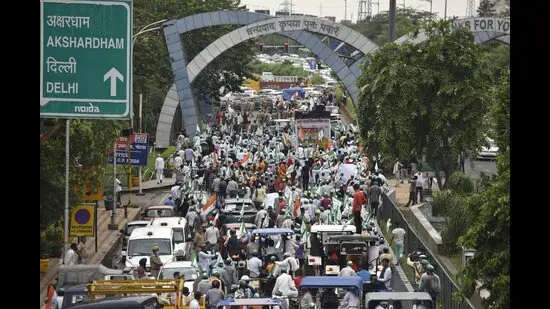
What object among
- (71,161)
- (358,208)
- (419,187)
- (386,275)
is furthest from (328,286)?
(419,187)

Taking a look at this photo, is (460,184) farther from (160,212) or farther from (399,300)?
(399,300)

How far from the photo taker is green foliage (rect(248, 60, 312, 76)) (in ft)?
500

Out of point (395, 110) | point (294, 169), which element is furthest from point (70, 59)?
point (294, 169)

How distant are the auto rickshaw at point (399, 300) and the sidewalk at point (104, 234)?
7.96 meters

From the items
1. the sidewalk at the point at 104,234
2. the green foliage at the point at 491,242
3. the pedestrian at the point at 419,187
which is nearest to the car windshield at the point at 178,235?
the sidewalk at the point at 104,234

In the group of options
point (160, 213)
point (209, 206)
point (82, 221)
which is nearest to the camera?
point (82, 221)

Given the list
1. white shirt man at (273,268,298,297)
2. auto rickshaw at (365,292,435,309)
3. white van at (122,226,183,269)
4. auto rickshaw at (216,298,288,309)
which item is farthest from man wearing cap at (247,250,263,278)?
auto rickshaw at (365,292,435,309)

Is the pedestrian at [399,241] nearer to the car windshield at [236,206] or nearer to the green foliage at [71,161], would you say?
the car windshield at [236,206]

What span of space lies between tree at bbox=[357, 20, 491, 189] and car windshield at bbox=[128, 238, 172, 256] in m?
11.7

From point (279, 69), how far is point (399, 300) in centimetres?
13652

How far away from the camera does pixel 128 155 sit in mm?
39406

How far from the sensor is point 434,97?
3722 cm
